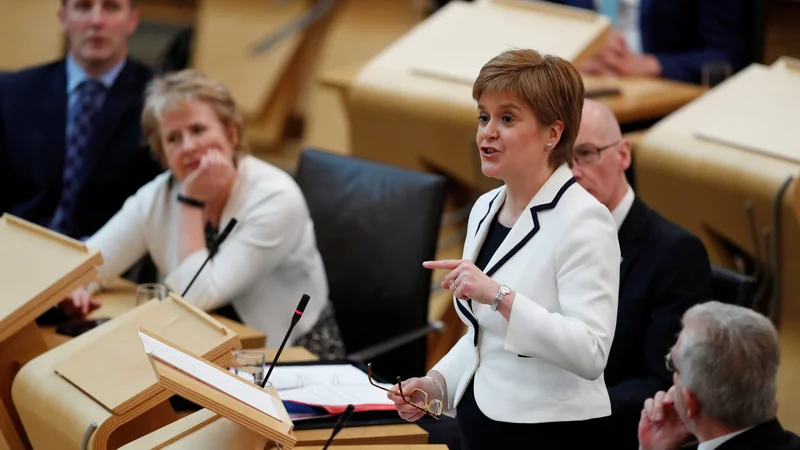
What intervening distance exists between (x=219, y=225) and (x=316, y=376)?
79cm

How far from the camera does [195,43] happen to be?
22.2 ft

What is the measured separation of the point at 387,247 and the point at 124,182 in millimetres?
947

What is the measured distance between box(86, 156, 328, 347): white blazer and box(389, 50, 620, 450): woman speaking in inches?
42.9

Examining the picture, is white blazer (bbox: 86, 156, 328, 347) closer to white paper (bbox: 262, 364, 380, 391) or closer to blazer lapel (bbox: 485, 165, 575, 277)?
white paper (bbox: 262, 364, 380, 391)

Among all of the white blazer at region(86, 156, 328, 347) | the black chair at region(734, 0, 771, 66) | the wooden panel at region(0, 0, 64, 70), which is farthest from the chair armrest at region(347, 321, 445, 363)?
the wooden panel at region(0, 0, 64, 70)

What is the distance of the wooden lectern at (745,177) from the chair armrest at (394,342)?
726 millimetres

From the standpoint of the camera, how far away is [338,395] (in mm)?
2191

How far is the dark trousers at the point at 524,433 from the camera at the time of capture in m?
1.79

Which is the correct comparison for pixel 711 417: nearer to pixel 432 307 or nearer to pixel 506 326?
pixel 506 326

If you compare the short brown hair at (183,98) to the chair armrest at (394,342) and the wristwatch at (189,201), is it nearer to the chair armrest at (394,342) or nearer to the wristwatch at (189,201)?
the wristwatch at (189,201)

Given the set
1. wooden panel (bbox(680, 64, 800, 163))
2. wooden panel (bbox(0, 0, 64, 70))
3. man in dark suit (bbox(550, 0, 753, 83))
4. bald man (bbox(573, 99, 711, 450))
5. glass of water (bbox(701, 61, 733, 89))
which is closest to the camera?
bald man (bbox(573, 99, 711, 450))

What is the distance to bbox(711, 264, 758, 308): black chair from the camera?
2570 mm

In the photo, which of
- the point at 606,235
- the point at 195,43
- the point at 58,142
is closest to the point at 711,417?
the point at 606,235

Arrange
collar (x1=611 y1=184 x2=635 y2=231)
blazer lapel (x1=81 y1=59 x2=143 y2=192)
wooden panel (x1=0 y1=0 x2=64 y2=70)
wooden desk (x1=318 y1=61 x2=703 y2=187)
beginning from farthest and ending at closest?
wooden panel (x1=0 y1=0 x2=64 y2=70), wooden desk (x1=318 y1=61 x2=703 y2=187), blazer lapel (x1=81 y1=59 x2=143 y2=192), collar (x1=611 y1=184 x2=635 y2=231)
